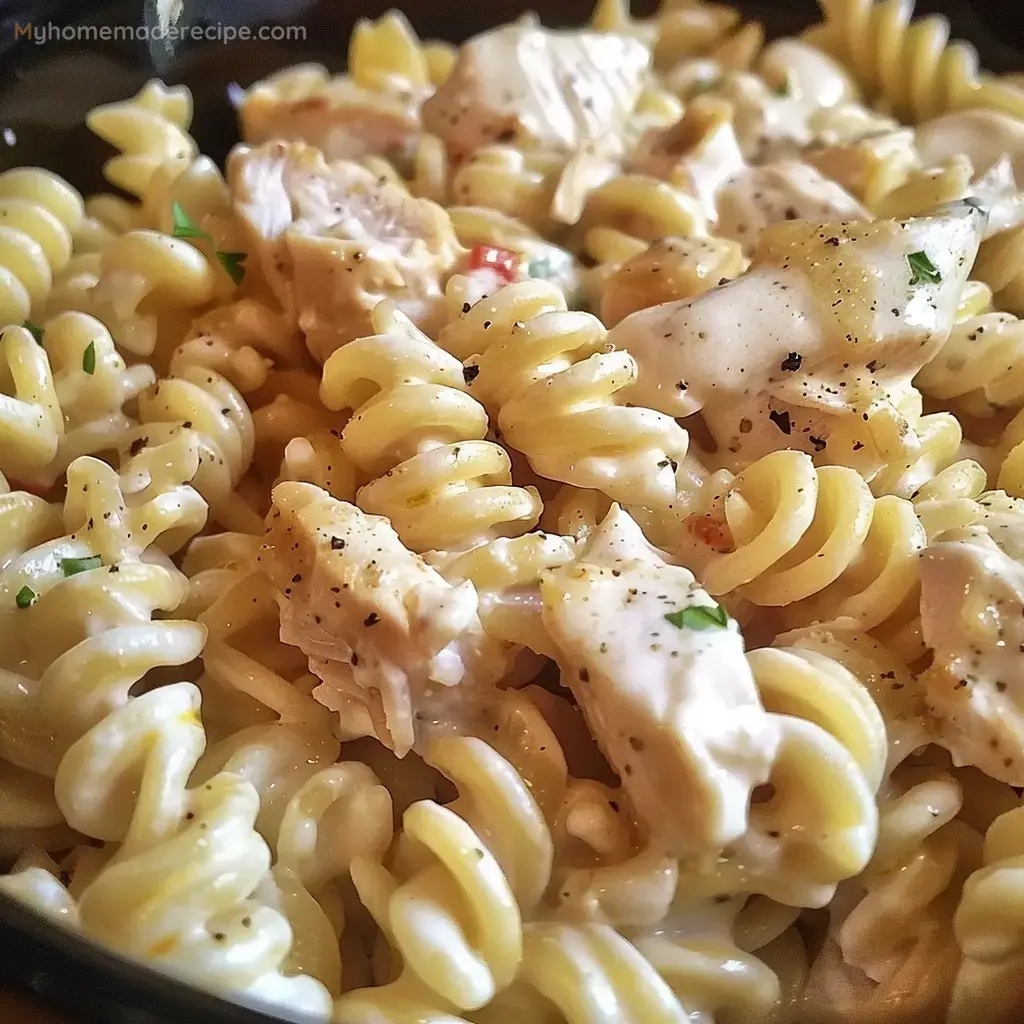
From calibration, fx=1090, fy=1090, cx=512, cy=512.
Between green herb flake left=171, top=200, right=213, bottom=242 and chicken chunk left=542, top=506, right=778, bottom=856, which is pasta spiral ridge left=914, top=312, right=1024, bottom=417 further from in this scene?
green herb flake left=171, top=200, right=213, bottom=242

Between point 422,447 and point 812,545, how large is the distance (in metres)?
0.65

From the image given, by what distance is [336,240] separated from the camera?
2111 mm

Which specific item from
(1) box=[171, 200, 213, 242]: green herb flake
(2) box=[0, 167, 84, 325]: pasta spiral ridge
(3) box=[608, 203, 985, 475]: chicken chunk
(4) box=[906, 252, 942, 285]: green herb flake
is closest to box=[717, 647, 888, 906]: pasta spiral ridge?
(3) box=[608, 203, 985, 475]: chicken chunk

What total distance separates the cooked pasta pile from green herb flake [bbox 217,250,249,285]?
0.04 ft

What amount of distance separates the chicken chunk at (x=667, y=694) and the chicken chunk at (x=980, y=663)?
0.29 meters

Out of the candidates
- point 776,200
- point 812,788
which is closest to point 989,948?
point 812,788

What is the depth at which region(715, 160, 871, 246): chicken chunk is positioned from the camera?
7.74 ft

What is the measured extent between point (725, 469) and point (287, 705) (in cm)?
84

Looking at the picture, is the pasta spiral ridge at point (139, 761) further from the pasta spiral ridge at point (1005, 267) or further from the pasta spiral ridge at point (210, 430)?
the pasta spiral ridge at point (1005, 267)

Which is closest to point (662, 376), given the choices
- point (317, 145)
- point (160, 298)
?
point (160, 298)

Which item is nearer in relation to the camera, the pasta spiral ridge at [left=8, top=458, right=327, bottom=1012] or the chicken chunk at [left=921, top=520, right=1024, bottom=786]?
the pasta spiral ridge at [left=8, top=458, right=327, bottom=1012]

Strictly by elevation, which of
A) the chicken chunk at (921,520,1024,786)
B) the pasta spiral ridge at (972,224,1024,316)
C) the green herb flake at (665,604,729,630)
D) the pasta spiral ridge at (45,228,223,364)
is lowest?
the chicken chunk at (921,520,1024,786)

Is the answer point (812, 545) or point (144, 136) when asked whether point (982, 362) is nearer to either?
point (812, 545)

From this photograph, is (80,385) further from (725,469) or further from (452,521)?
(725,469)
